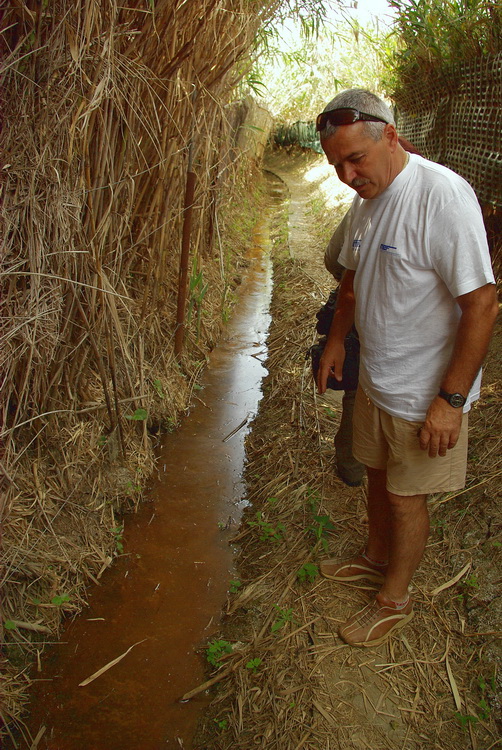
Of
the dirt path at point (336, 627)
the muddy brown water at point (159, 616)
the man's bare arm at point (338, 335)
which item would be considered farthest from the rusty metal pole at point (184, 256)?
the man's bare arm at point (338, 335)

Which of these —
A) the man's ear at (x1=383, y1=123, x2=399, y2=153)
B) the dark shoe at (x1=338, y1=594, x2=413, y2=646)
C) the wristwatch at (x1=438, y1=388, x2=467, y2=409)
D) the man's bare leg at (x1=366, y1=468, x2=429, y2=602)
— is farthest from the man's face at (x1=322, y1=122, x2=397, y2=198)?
the dark shoe at (x1=338, y1=594, x2=413, y2=646)

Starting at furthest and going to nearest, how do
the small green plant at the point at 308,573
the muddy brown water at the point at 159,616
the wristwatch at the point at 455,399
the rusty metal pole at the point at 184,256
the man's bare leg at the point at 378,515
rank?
the rusty metal pole at the point at 184,256
the small green plant at the point at 308,573
the man's bare leg at the point at 378,515
the muddy brown water at the point at 159,616
the wristwatch at the point at 455,399

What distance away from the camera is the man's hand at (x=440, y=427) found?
1.66m

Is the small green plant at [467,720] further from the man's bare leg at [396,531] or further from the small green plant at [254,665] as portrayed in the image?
the small green plant at [254,665]

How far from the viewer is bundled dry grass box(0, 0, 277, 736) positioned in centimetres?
211

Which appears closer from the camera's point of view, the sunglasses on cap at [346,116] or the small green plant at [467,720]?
the sunglasses on cap at [346,116]

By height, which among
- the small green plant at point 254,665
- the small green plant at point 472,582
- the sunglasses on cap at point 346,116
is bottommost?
the small green plant at point 254,665

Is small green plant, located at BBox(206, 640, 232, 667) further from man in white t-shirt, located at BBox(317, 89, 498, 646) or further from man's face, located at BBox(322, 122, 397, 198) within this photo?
man's face, located at BBox(322, 122, 397, 198)

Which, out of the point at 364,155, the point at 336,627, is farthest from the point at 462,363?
the point at 336,627

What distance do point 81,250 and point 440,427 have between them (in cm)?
158

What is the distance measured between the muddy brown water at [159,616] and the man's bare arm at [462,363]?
131 centimetres

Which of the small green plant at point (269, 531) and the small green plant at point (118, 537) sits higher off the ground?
the small green plant at point (269, 531)

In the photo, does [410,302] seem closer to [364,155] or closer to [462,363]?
[462,363]

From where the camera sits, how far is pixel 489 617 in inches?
83.9
